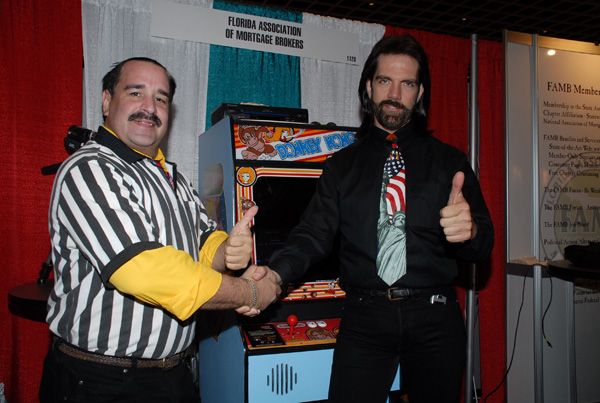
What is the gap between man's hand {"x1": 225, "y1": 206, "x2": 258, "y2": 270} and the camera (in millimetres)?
1825

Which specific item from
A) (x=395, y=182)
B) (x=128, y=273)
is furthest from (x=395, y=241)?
(x=128, y=273)

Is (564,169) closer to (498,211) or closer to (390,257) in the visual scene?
(498,211)

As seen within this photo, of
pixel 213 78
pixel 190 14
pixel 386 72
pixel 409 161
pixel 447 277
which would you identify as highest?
pixel 190 14

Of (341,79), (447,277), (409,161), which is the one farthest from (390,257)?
(341,79)

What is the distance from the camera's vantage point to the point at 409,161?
6.85ft

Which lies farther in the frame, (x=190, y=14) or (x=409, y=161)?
(x=190, y=14)

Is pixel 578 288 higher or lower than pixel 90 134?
lower

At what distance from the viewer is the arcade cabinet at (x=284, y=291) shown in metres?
2.07

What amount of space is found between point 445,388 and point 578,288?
223cm

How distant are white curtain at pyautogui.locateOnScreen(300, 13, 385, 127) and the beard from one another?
4.91ft

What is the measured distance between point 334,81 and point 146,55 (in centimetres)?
144

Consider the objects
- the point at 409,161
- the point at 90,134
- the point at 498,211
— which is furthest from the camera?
the point at 498,211

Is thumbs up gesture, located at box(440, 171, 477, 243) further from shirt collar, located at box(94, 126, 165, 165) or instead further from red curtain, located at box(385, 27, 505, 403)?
red curtain, located at box(385, 27, 505, 403)

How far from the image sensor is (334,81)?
3631mm
